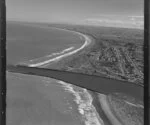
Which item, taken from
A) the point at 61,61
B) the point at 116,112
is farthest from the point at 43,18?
the point at 116,112

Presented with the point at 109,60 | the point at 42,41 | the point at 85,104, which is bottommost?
the point at 85,104

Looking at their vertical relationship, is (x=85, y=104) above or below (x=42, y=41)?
below

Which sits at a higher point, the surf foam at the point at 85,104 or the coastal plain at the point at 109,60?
the coastal plain at the point at 109,60

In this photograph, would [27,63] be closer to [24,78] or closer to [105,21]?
[24,78]

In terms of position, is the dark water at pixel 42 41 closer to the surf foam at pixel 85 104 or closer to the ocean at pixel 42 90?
the ocean at pixel 42 90

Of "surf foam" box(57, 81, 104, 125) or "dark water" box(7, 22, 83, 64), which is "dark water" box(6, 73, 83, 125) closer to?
"surf foam" box(57, 81, 104, 125)

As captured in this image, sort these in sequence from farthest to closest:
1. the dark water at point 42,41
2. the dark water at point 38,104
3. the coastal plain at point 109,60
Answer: the dark water at point 42,41
the coastal plain at point 109,60
the dark water at point 38,104

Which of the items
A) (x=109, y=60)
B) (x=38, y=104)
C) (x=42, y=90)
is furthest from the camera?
(x=109, y=60)

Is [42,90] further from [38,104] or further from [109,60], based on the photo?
[109,60]

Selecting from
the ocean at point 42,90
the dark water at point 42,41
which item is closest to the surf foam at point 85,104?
the ocean at point 42,90

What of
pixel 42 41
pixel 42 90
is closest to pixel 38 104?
pixel 42 90

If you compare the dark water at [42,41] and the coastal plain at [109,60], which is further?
the dark water at [42,41]
